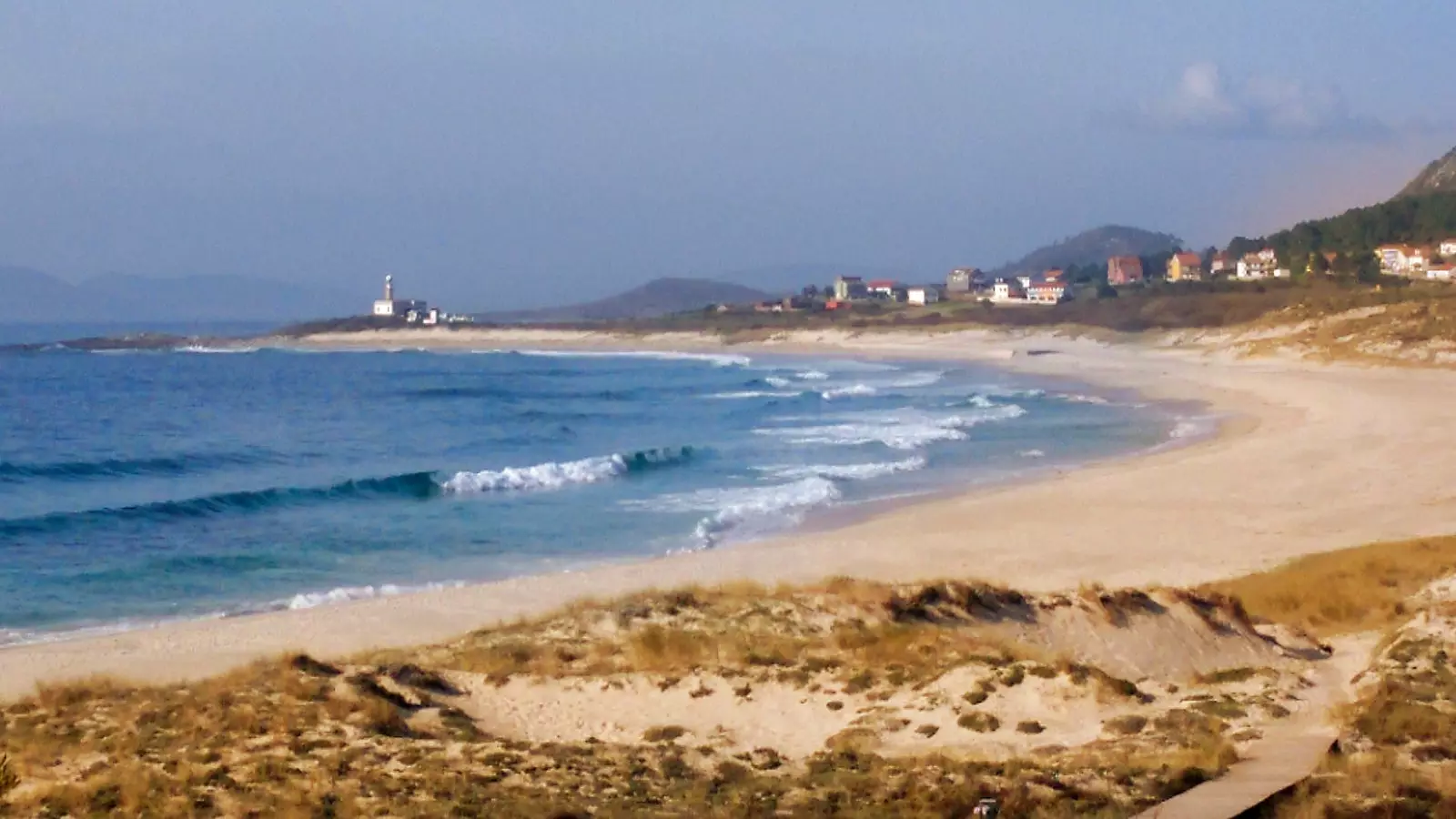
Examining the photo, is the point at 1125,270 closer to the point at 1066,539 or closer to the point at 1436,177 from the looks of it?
the point at 1436,177

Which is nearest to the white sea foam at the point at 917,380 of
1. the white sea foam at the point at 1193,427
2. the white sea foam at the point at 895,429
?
the white sea foam at the point at 895,429

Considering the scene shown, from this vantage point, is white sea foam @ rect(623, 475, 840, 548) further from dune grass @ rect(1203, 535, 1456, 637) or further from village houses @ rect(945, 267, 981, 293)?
village houses @ rect(945, 267, 981, 293)

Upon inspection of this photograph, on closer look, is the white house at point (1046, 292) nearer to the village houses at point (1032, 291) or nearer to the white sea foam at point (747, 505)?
the village houses at point (1032, 291)

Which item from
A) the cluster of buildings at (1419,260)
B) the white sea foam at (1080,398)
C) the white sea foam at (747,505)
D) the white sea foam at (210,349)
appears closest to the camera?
the white sea foam at (747,505)

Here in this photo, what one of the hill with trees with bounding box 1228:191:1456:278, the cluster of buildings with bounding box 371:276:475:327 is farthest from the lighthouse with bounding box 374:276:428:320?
the hill with trees with bounding box 1228:191:1456:278

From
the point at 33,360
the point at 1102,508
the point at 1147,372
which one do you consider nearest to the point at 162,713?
the point at 1102,508

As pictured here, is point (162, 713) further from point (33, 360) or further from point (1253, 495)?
point (33, 360)
